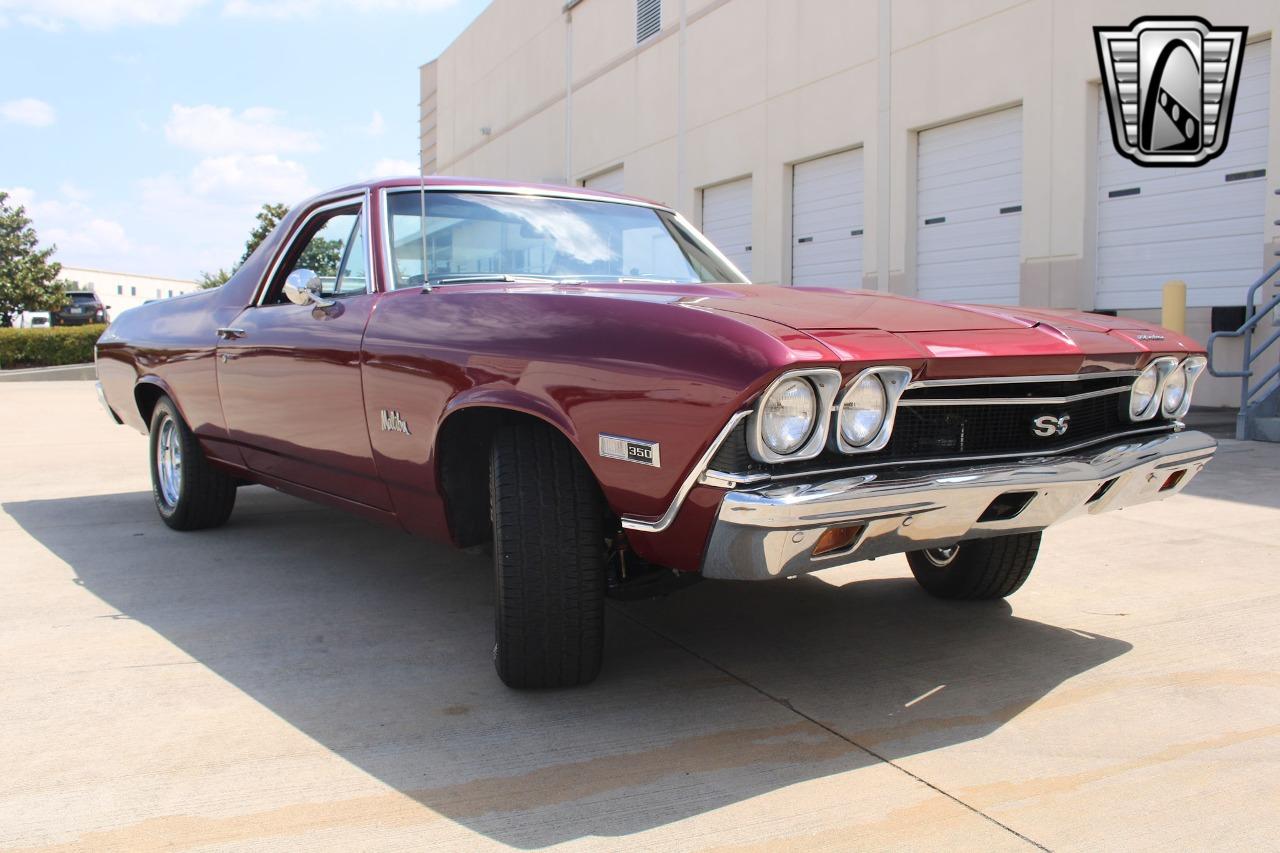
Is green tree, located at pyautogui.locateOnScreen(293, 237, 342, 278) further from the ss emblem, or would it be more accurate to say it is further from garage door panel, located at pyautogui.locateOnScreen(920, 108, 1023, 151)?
garage door panel, located at pyautogui.locateOnScreen(920, 108, 1023, 151)

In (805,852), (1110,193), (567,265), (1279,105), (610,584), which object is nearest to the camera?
(805,852)

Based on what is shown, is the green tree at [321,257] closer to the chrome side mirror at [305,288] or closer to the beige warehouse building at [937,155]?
the chrome side mirror at [305,288]

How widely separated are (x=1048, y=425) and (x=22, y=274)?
125 feet

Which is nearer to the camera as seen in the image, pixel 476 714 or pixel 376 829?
pixel 376 829

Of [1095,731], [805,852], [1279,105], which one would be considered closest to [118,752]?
[805,852]

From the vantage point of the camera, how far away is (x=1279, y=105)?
30.9ft

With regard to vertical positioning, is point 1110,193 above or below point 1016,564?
above

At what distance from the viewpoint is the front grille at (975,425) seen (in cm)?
249

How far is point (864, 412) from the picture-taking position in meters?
2.51

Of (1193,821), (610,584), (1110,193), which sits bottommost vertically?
(1193,821)

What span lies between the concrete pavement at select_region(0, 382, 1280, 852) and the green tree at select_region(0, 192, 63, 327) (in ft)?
114

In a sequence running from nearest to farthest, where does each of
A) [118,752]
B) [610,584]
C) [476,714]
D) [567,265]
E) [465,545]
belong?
[118,752] → [476,714] → [610,584] → [465,545] → [567,265]

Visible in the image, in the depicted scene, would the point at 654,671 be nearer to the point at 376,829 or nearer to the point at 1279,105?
the point at 376,829

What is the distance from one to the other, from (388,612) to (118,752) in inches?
50.3
